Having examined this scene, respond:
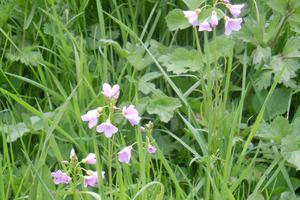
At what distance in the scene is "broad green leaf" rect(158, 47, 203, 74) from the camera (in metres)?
2.44

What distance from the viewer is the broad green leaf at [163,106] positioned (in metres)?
2.36

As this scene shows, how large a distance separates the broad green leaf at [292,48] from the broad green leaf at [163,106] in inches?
18.5

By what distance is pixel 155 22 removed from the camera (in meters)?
2.84

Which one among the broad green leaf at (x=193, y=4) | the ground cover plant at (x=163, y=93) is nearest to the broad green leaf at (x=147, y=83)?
the ground cover plant at (x=163, y=93)

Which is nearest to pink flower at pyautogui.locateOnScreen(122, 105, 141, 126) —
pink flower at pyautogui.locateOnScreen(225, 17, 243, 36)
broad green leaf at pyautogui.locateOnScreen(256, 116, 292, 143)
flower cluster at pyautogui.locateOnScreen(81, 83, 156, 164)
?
flower cluster at pyautogui.locateOnScreen(81, 83, 156, 164)

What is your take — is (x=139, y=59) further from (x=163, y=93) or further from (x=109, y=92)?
(x=109, y=92)

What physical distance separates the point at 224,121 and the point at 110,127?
0.72 meters

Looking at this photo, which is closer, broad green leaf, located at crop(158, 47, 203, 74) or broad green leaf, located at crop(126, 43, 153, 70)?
broad green leaf, located at crop(158, 47, 203, 74)

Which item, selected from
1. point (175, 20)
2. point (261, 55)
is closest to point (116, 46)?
point (175, 20)

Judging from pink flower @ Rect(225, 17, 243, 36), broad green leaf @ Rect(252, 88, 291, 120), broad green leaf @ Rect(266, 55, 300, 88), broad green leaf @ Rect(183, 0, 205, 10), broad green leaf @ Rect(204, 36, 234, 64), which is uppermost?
pink flower @ Rect(225, 17, 243, 36)

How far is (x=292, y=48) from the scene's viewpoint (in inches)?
100

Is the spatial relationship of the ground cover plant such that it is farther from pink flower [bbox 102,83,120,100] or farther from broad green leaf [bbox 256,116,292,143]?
pink flower [bbox 102,83,120,100]

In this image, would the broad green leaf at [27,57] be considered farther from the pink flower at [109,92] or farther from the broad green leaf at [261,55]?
the pink flower at [109,92]

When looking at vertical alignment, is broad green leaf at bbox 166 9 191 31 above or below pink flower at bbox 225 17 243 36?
below
